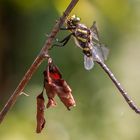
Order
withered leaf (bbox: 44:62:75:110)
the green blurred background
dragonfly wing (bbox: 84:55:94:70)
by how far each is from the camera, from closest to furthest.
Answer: withered leaf (bbox: 44:62:75:110), dragonfly wing (bbox: 84:55:94:70), the green blurred background

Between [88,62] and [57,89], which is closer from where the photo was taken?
[57,89]

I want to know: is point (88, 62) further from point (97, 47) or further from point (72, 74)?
point (72, 74)

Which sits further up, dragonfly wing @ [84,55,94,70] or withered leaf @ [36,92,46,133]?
dragonfly wing @ [84,55,94,70]

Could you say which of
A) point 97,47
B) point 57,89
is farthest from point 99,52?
point 57,89

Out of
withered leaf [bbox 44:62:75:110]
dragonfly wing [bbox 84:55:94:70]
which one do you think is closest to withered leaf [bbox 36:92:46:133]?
withered leaf [bbox 44:62:75:110]

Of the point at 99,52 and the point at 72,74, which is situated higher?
the point at 99,52

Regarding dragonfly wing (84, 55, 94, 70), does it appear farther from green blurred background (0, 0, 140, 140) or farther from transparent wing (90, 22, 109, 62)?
green blurred background (0, 0, 140, 140)

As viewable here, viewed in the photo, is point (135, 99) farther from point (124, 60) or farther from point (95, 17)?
point (95, 17)

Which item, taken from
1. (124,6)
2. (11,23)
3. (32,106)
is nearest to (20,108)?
(32,106)
